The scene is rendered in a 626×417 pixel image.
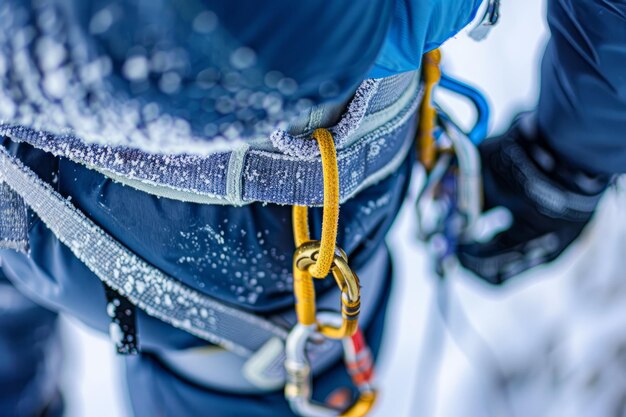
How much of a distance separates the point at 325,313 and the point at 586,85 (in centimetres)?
25

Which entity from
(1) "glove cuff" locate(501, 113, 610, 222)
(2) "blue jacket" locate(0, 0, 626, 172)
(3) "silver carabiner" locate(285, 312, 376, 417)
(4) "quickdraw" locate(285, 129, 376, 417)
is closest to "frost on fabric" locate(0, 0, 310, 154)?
(2) "blue jacket" locate(0, 0, 626, 172)

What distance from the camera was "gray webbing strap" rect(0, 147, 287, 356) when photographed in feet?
1.34

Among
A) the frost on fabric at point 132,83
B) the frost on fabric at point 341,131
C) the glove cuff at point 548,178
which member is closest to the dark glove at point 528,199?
the glove cuff at point 548,178

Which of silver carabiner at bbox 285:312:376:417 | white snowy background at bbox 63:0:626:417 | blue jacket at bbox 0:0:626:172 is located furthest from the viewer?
white snowy background at bbox 63:0:626:417

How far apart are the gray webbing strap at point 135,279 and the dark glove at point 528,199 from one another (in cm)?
27

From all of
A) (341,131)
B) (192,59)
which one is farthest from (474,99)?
(192,59)

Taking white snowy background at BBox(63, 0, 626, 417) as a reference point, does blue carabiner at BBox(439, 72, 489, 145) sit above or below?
above

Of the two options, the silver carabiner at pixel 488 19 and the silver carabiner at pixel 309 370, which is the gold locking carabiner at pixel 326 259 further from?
the silver carabiner at pixel 488 19

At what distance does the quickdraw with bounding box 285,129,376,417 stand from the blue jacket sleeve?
0.21 metres

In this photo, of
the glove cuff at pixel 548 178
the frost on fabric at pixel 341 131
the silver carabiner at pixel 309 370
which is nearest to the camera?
the frost on fabric at pixel 341 131

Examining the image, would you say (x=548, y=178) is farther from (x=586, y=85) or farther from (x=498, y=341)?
(x=498, y=341)

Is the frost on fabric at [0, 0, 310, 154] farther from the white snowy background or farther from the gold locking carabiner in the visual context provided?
the white snowy background

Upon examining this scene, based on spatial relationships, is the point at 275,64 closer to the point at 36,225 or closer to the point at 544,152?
the point at 36,225

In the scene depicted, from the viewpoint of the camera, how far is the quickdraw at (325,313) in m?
0.38
